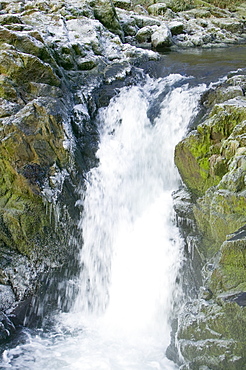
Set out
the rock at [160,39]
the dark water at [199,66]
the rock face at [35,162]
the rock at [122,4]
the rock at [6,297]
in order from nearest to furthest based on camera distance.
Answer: the rock at [6,297] < the rock face at [35,162] < the dark water at [199,66] < the rock at [160,39] < the rock at [122,4]

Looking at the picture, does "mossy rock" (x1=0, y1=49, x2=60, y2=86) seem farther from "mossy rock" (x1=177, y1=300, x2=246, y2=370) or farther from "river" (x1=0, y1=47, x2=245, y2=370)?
"mossy rock" (x1=177, y1=300, x2=246, y2=370)

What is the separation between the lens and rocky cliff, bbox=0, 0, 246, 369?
617 centimetres

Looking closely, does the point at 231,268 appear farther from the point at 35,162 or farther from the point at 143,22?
the point at 143,22

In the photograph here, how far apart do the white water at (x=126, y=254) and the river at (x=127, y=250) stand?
0.08ft

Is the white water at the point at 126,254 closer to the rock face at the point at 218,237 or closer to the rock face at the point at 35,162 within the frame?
the rock face at the point at 35,162

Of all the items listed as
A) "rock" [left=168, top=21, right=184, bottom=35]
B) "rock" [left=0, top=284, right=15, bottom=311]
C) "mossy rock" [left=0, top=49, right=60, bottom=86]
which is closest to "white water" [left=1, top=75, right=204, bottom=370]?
"rock" [left=0, top=284, right=15, bottom=311]

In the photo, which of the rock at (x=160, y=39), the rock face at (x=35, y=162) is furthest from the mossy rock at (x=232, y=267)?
the rock at (x=160, y=39)

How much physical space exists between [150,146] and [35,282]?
19.2 feet

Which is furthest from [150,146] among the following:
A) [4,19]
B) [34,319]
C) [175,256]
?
[4,19]

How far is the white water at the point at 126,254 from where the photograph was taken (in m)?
7.49

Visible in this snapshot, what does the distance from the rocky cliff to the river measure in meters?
0.59

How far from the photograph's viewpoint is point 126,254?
9266 millimetres

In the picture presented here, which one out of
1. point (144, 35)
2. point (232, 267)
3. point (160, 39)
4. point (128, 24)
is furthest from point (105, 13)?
point (232, 267)

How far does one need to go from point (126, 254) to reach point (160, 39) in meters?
18.7
